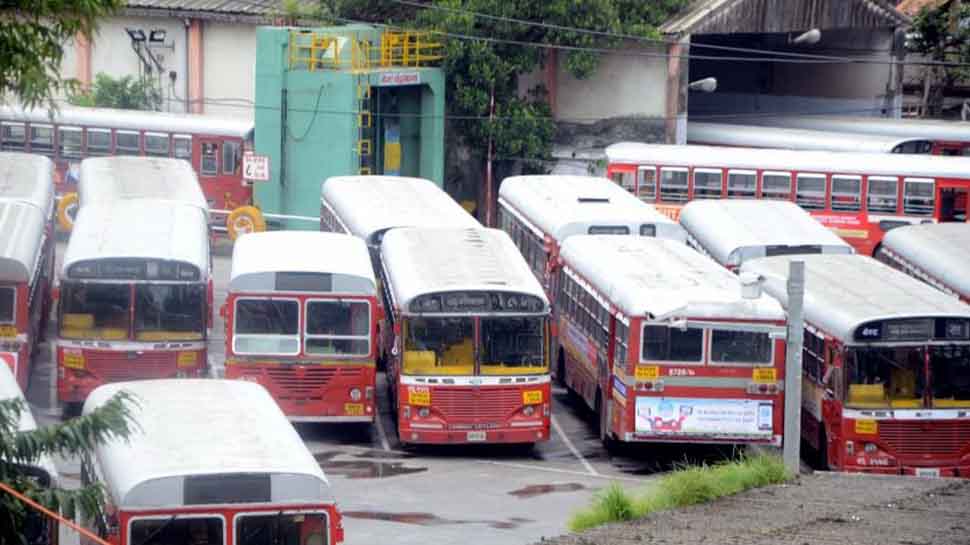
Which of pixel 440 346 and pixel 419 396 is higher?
pixel 440 346

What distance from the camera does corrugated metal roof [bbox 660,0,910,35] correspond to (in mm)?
41312

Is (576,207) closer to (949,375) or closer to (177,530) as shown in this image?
(949,375)

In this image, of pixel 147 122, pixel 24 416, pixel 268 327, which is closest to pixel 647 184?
pixel 147 122

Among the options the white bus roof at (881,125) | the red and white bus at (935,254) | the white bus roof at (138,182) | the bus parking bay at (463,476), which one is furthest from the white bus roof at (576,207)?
the white bus roof at (881,125)

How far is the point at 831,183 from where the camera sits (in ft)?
112

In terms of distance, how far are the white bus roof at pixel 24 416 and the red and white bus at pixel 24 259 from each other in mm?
2687

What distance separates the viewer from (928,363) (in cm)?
2039

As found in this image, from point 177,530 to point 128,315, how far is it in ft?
34.8

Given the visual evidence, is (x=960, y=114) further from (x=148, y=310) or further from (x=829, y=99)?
(x=148, y=310)

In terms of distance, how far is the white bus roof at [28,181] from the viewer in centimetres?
2789

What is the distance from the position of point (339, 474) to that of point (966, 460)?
797 centimetres

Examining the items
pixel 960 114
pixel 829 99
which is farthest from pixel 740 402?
pixel 960 114

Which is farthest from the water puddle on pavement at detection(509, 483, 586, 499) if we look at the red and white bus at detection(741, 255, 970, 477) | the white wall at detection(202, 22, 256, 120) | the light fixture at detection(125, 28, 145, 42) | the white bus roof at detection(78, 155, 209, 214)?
the light fixture at detection(125, 28, 145, 42)

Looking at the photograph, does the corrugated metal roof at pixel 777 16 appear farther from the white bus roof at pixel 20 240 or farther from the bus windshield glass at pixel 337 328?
the bus windshield glass at pixel 337 328
